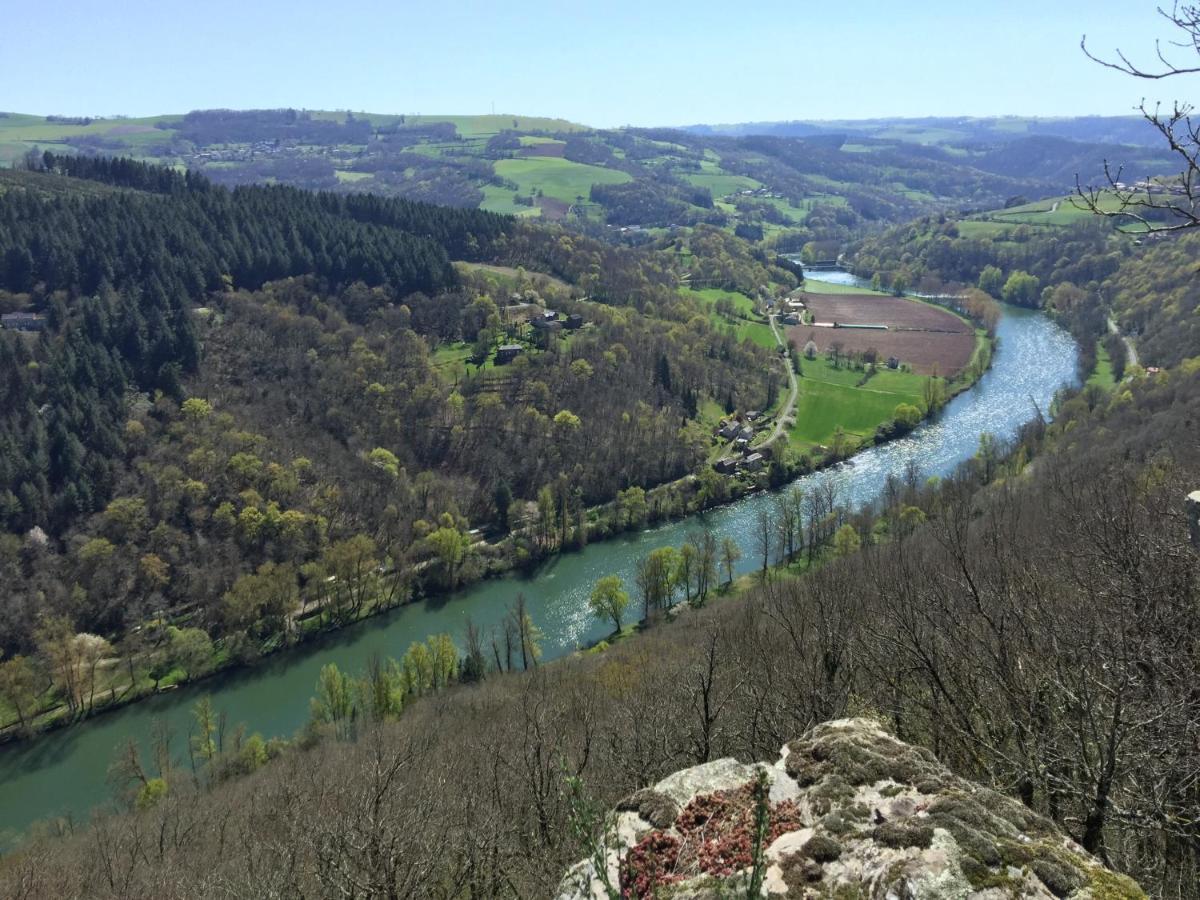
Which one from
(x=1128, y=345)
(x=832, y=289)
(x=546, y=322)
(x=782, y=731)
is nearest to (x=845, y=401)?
(x=546, y=322)

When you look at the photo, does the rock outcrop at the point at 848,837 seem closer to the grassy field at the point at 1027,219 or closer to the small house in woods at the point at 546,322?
the small house in woods at the point at 546,322

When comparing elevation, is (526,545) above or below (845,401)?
below

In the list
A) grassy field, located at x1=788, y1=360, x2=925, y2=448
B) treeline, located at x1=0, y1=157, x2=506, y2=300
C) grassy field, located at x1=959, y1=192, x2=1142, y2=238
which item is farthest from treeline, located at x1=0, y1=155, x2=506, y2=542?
grassy field, located at x1=959, y1=192, x2=1142, y2=238

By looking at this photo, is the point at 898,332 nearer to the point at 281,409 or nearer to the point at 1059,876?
the point at 281,409

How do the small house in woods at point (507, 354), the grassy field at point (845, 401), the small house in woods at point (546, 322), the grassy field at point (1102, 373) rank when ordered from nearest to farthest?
1. the grassy field at point (845, 401)
2. the small house in woods at point (507, 354)
3. the grassy field at point (1102, 373)
4. the small house in woods at point (546, 322)

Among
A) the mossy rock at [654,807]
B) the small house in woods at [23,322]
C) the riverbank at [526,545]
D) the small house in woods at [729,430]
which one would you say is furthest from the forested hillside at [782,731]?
the small house in woods at [23,322]

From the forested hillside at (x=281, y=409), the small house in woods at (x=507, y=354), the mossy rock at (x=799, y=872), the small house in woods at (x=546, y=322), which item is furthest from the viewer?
the small house in woods at (x=546, y=322)

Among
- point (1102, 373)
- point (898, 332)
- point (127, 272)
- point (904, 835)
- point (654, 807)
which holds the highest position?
→ point (127, 272)
